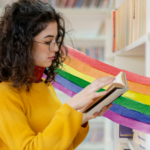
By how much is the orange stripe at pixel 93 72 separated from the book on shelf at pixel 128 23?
8.7 inches

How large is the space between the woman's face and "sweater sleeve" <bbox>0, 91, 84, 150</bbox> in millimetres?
209

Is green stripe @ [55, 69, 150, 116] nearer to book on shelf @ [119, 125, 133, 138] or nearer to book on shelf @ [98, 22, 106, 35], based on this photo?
book on shelf @ [119, 125, 133, 138]

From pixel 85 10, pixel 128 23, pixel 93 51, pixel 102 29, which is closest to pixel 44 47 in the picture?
pixel 128 23

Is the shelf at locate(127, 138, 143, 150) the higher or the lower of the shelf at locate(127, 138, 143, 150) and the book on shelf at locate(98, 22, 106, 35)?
the lower

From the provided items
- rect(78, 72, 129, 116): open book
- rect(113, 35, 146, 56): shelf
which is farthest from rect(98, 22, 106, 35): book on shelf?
rect(78, 72, 129, 116): open book

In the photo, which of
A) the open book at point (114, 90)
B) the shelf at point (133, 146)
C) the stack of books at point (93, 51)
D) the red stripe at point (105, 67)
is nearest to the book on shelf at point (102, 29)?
the stack of books at point (93, 51)

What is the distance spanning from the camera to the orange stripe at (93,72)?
2.57ft

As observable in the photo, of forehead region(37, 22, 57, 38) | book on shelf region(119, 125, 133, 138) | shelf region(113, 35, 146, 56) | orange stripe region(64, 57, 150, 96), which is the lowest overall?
book on shelf region(119, 125, 133, 138)

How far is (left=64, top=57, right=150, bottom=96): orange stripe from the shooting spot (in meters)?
0.78

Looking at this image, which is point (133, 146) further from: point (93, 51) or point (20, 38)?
point (93, 51)

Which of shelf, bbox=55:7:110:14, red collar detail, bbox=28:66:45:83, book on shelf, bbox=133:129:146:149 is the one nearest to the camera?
red collar detail, bbox=28:66:45:83

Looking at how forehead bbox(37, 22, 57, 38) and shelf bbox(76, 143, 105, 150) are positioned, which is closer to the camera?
forehead bbox(37, 22, 57, 38)

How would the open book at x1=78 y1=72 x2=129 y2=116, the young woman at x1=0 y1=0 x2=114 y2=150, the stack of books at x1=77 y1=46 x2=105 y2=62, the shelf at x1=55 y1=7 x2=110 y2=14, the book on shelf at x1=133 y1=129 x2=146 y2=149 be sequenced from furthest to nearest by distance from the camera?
the stack of books at x1=77 y1=46 x2=105 y2=62
the shelf at x1=55 y1=7 x2=110 y2=14
the book on shelf at x1=133 y1=129 x2=146 y2=149
the young woman at x1=0 y1=0 x2=114 y2=150
the open book at x1=78 y1=72 x2=129 y2=116

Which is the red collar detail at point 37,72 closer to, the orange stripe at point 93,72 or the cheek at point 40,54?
the cheek at point 40,54
